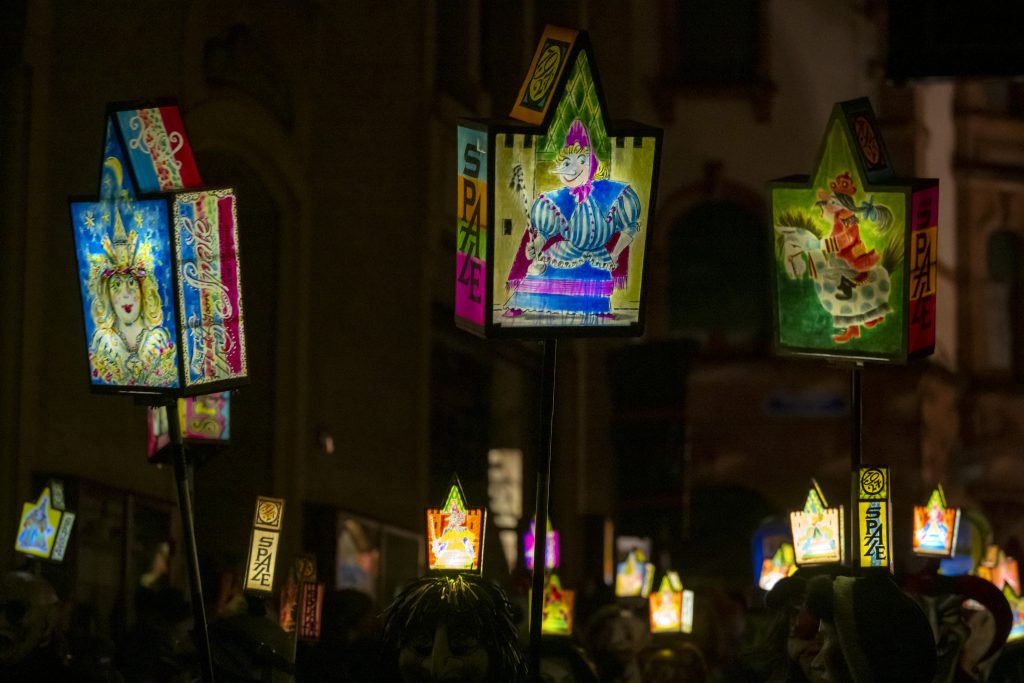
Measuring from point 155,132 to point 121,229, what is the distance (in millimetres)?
399

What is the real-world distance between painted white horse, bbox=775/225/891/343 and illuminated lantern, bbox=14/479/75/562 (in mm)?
3871

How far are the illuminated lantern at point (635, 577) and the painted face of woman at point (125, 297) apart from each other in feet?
26.3

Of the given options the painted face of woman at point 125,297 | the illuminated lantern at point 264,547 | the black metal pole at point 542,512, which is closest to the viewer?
the black metal pole at point 542,512

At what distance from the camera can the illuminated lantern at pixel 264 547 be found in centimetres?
997

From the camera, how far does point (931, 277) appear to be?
838 cm

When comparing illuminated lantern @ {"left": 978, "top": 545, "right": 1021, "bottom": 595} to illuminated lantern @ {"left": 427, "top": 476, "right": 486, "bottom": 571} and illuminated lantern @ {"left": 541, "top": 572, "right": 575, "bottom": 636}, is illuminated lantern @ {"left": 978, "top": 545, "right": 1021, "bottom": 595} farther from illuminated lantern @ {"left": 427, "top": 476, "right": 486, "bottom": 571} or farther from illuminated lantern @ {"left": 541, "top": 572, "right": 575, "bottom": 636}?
illuminated lantern @ {"left": 427, "top": 476, "right": 486, "bottom": 571}

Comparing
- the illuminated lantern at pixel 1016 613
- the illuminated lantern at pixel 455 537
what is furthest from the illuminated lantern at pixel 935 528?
the illuminated lantern at pixel 455 537

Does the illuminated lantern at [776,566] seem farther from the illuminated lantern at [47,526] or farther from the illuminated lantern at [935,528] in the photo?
the illuminated lantern at [47,526]

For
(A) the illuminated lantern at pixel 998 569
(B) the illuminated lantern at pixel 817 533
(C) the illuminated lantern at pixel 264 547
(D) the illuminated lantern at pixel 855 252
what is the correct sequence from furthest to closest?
(A) the illuminated lantern at pixel 998 569, (B) the illuminated lantern at pixel 817 533, (C) the illuminated lantern at pixel 264 547, (D) the illuminated lantern at pixel 855 252

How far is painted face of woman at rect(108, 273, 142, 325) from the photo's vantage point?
24.8 feet

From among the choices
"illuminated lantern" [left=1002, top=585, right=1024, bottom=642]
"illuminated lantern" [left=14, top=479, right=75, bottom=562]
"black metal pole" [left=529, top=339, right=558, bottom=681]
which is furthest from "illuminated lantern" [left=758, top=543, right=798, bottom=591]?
"black metal pole" [left=529, top=339, right=558, bottom=681]

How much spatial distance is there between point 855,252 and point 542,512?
2246mm

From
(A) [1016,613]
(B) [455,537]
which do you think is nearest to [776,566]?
(A) [1016,613]

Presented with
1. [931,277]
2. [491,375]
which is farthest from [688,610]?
[491,375]
